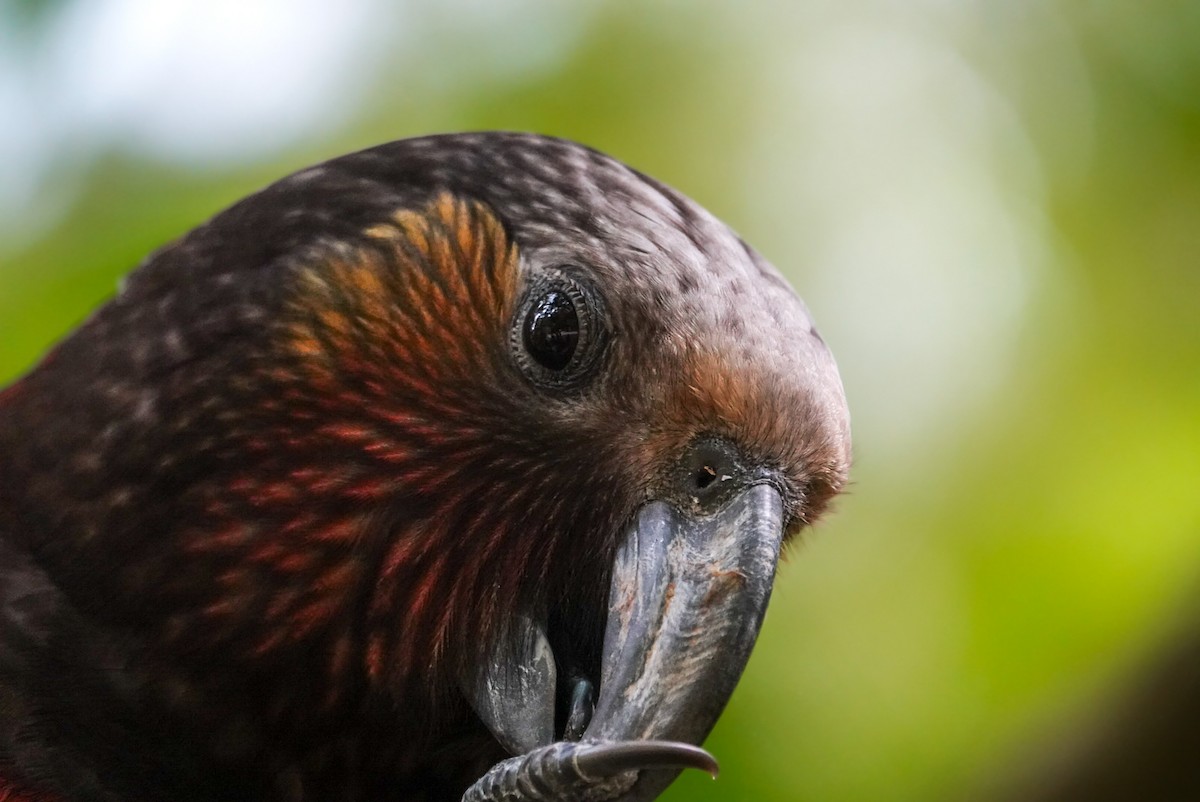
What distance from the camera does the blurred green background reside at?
347cm

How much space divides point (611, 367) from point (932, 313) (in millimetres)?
3500

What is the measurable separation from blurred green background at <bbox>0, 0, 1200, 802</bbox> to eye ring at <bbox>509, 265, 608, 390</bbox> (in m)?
1.81

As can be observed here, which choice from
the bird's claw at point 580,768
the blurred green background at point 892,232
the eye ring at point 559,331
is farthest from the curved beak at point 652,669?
the blurred green background at point 892,232

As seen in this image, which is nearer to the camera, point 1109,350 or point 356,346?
point 356,346

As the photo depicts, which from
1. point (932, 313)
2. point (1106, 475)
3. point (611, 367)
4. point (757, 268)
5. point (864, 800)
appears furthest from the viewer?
point (932, 313)

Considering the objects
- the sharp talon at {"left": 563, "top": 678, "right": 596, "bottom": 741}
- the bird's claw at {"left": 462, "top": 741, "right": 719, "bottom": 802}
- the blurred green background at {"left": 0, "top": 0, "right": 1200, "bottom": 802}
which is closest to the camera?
the bird's claw at {"left": 462, "top": 741, "right": 719, "bottom": 802}

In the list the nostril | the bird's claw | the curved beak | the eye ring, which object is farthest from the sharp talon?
the eye ring

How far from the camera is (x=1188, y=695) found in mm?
1976

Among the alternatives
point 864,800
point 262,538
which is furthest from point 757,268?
point 864,800

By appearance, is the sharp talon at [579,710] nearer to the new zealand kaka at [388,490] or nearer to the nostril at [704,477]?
the new zealand kaka at [388,490]

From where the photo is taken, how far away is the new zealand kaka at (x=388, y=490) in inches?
69.6

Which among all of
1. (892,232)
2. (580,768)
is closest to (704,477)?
(580,768)

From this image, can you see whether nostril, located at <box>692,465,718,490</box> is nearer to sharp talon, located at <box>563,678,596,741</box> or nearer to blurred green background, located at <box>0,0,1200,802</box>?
sharp talon, located at <box>563,678,596,741</box>

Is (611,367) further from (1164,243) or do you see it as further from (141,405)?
(1164,243)
